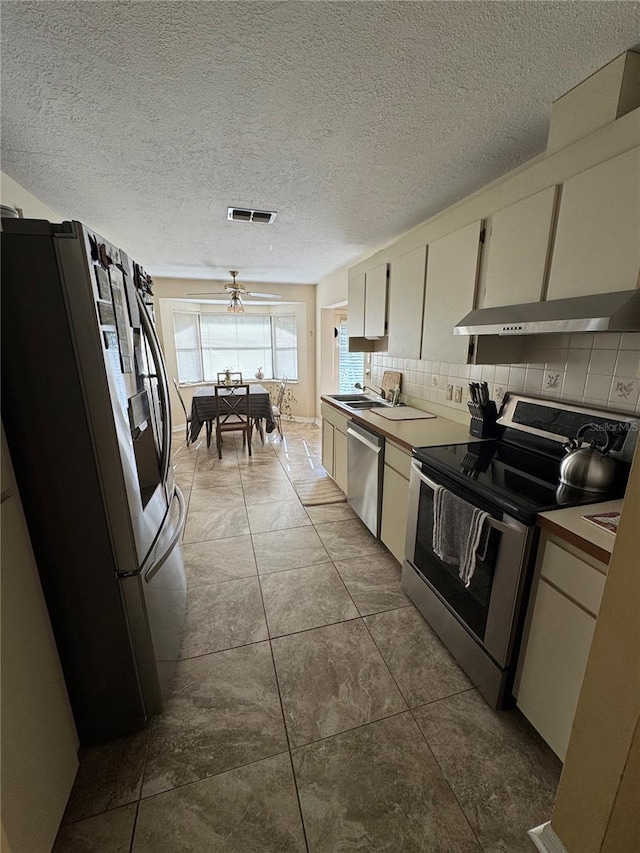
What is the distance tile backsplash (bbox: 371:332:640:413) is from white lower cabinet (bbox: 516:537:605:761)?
82 centimetres

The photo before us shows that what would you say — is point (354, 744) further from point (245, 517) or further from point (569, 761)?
point (245, 517)

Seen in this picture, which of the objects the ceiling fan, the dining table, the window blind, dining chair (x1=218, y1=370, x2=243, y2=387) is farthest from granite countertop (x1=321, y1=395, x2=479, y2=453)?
the window blind

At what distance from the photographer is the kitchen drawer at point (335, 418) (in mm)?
3044

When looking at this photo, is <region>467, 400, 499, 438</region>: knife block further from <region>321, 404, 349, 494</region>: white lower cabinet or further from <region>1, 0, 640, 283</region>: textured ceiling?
<region>1, 0, 640, 283</region>: textured ceiling

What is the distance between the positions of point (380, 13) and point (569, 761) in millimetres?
2252

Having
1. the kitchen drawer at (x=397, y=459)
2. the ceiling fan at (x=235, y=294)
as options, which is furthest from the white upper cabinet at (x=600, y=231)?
the ceiling fan at (x=235, y=294)

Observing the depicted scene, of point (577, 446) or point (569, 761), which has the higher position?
point (577, 446)

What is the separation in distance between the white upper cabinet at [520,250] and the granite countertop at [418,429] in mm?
783

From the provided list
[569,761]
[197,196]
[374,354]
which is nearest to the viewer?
[569,761]

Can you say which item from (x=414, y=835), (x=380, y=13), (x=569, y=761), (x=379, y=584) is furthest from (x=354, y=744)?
(x=380, y=13)

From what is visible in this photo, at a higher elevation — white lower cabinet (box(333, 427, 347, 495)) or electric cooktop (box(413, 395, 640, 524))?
electric cooktop (box(413, 395, 640, 524))

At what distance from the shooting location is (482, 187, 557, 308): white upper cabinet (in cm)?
144

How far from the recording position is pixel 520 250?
155 centimetres

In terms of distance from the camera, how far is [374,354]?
3.68m
